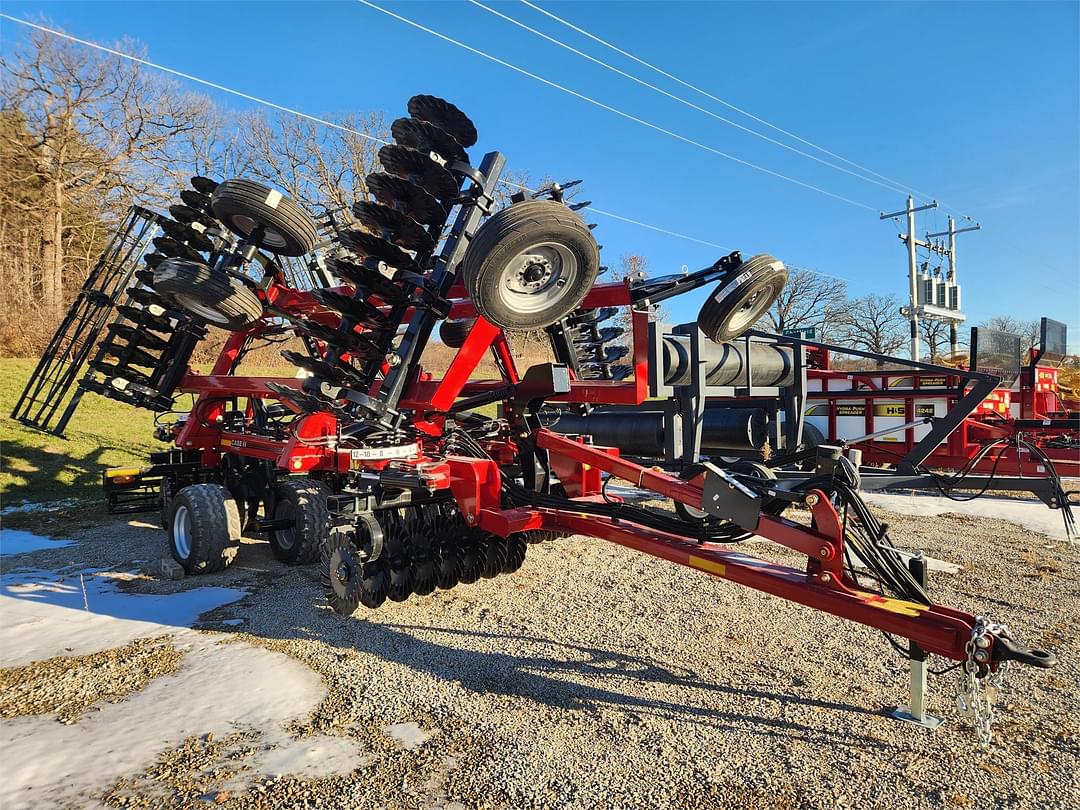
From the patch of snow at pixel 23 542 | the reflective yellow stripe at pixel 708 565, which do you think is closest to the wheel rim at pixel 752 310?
the reflective yellow stripe at pixel 708 565

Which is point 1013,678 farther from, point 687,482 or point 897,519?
point 897,519

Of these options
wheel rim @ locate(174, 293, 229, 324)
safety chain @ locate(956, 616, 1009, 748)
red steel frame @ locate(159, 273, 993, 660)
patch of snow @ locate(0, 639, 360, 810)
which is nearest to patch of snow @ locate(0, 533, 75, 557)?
red steel frame @ locate(159, 273, 993, 660)

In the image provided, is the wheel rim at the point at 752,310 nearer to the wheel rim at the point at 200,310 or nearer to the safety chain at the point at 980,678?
the safety chain at the point at 980,678

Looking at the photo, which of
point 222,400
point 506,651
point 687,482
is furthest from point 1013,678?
point 222,400

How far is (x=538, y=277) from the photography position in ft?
13.1

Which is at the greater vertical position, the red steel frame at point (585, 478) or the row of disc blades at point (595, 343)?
the row of disc blades at point (595, 343)

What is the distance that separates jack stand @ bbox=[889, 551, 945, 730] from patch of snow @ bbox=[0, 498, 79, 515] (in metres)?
9.57

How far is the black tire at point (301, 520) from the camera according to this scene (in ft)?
18.6

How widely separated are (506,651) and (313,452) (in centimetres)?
247

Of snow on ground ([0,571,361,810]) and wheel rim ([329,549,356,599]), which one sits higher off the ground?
wheel rim ([329,549,356,599])

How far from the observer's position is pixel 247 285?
4.99 meters

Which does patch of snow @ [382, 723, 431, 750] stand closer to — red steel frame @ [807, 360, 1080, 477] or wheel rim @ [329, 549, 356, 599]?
wheel rim @ [329, 549, 356, 599]

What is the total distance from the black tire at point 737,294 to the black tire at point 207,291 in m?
2.99

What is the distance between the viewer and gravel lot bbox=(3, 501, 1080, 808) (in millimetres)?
2619
